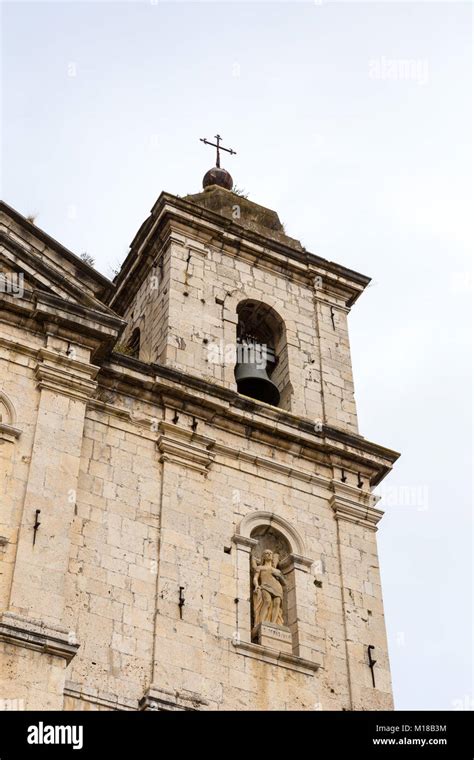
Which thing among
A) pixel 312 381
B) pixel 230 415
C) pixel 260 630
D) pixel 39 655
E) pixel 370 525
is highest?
pixel 312 381

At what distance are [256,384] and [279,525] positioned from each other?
330 centimetres

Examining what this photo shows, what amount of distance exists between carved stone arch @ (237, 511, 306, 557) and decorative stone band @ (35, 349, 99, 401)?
3.01 m

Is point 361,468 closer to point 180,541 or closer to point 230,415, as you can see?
point 230,415

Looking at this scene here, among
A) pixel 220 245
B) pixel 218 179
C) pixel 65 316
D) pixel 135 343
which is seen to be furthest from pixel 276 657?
pixel 218 179

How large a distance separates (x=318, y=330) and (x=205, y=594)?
6.73 metres

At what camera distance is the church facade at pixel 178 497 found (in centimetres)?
1639

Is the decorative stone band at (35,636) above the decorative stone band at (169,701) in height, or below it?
above

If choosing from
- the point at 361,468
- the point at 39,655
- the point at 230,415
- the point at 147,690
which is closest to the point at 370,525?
the point at 361,468

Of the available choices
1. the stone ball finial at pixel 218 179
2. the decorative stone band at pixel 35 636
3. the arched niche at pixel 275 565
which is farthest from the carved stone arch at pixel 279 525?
the stone ball finial at pixel 218 179

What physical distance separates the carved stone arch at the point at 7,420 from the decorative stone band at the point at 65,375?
0.55m

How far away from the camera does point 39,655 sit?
15156 millimetres

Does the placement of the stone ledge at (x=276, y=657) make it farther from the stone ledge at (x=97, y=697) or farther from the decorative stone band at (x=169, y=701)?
the stone ledge at (x=97, y=697)

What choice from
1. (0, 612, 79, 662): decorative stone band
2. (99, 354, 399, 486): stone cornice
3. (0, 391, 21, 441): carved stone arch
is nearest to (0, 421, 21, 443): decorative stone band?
(0, 391, 21, 441): carved stone arch

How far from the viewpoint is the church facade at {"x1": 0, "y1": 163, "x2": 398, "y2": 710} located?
1639 centimetres
